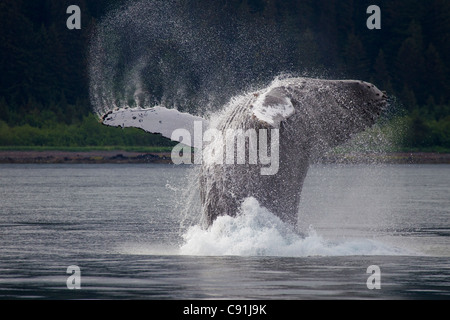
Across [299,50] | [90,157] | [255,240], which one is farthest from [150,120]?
[299,50]

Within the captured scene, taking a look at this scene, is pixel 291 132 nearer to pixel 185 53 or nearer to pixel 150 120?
pixel 150 120

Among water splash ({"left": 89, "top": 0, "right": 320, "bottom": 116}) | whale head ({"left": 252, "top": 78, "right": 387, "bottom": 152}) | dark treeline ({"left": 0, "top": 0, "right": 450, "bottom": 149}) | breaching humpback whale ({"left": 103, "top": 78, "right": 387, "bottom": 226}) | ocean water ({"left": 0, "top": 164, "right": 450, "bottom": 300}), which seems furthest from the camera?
dark treeline ({"left": 0, "top": 0, "right": 450, "bottom": 149})

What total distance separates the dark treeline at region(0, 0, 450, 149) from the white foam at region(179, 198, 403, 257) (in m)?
61.0

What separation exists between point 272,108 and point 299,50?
219 ft

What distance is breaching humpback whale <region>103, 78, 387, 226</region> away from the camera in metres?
16.7

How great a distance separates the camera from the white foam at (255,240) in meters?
16.7

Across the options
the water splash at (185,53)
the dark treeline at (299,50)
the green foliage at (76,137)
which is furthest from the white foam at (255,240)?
the dark treeline at (299,50)

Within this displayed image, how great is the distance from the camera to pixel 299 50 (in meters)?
81.8

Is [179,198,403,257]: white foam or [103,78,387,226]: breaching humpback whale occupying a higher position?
[103,78,387,226]: breaching humpback whale

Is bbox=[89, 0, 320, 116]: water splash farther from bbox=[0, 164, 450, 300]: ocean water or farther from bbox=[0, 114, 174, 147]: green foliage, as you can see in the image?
bbox=[0, 164, 450, 300]: ocean water

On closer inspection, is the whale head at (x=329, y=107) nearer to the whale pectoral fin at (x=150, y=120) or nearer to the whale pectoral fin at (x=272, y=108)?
the whale pectoral fin at (x=272, y=108)

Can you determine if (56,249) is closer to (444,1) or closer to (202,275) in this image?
(202,275)

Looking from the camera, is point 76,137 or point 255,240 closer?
point 255,240

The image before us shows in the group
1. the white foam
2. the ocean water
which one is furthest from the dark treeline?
the white foam
